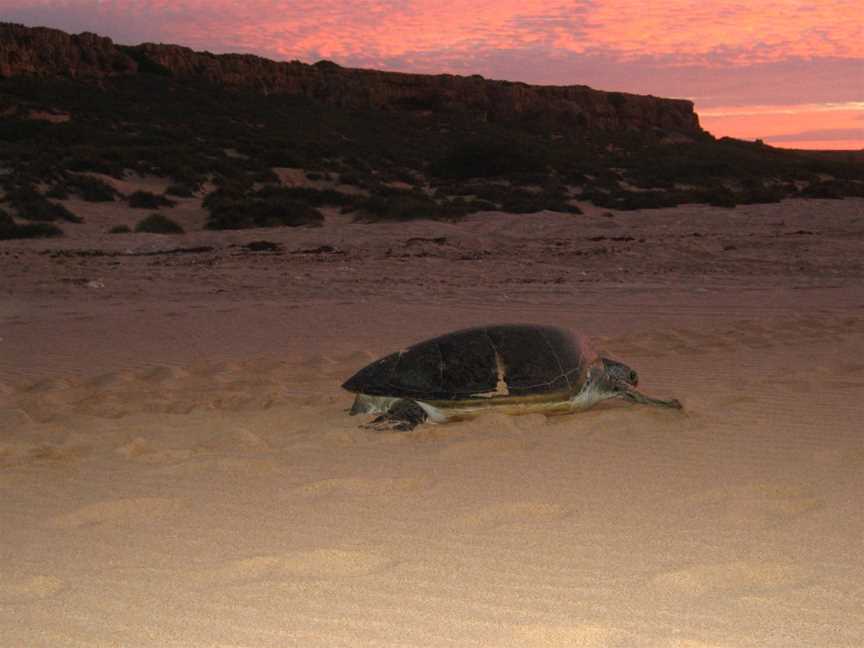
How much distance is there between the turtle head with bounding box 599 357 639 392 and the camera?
643cm

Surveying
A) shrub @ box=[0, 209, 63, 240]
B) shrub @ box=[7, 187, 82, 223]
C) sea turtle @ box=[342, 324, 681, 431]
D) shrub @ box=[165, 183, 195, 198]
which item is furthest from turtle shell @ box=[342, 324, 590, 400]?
shrub @ box=[165, 183, 195, 198]

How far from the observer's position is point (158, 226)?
893 inches

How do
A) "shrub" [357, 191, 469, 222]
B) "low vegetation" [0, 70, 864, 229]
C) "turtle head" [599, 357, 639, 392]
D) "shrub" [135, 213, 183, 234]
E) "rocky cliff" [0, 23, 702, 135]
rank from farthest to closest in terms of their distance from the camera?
"rocky cliff" [0, 23, 702, 135]
"low vegetation" [0, 70, 864, 229]
"shrub" [357, 191, 469, 222]
"shrub" [135, 213, 183, 234]
"turtle head" [599, 357, 639, 392]

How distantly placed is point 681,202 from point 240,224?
14.4 metres

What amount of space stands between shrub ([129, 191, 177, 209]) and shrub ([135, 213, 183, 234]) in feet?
12.0

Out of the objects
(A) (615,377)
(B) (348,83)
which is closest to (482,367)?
(A) (615,377)

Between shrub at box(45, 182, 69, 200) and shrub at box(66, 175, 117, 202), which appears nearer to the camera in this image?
shrub at box(45, 182, 69, 200)

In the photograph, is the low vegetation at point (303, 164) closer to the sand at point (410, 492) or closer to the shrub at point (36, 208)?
the shrub at point (36, 208)

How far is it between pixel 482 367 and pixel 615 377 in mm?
1000

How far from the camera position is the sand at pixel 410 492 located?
308cm

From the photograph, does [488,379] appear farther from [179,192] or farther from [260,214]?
[179,192]

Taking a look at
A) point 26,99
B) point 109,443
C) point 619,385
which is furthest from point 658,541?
point 26,99

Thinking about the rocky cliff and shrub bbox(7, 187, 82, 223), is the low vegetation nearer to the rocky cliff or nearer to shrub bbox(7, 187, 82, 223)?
shrub bbox(7, 187, 82, 223)

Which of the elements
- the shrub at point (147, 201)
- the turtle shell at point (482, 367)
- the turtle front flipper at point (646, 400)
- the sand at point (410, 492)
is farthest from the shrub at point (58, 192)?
the turtle front flipper at point (646, 400)
